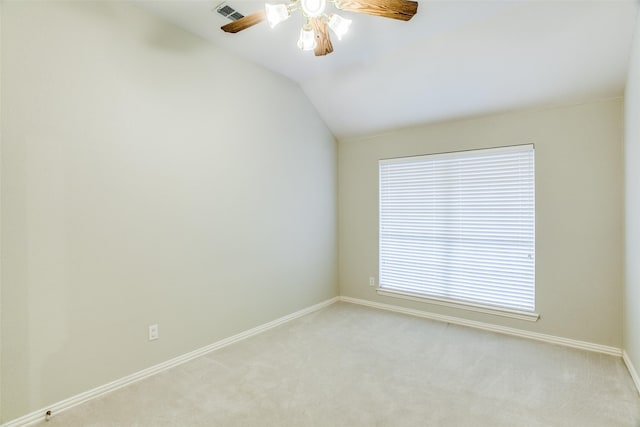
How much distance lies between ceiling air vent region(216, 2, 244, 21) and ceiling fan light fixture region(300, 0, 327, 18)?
3.00 ft

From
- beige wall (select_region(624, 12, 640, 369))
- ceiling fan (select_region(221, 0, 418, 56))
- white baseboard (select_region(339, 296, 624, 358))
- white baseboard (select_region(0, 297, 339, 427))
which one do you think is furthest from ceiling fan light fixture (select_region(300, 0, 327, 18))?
white baseboard (select_region(339, 296, 624, 358))

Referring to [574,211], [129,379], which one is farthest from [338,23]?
[129,379]

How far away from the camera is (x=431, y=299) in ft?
12.6

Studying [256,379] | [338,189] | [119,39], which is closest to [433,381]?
[256,379]

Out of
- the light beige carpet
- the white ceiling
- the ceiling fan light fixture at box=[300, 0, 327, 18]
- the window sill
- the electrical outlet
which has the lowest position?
the light beige carpet

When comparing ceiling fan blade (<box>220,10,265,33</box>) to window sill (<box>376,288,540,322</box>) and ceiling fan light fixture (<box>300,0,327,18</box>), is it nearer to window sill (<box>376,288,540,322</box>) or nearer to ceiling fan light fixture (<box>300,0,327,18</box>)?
ceiling fan light fixture (<box>300,0,327,18</box>)

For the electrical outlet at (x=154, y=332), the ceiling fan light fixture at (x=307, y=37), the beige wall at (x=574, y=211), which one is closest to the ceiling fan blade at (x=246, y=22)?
the ceiling fan light fixture at (x=307, y=37)

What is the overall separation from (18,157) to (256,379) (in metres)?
2.13

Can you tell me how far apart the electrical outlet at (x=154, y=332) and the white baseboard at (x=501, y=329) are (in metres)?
2.59

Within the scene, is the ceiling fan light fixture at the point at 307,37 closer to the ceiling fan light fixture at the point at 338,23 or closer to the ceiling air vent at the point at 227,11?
the ceiling fan light fixture at the point at 338,23

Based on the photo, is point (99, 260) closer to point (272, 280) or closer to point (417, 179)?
point (272, 280)

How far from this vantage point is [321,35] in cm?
208

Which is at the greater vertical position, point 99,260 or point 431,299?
point 99,260

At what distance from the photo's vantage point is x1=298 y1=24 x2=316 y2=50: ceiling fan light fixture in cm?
204
